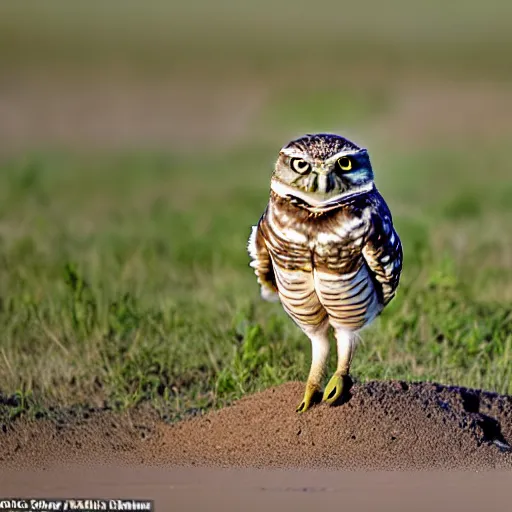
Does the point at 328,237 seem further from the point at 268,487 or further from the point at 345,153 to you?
the point at 268,487

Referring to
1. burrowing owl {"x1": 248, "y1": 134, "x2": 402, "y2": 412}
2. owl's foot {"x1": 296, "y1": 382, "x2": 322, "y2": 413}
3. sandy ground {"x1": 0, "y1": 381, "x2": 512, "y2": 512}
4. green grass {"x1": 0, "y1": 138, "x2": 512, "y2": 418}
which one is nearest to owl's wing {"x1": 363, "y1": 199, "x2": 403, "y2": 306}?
burrowing owl {"x1": 248, "y1": 134, "x2": 402, "y2": 412}

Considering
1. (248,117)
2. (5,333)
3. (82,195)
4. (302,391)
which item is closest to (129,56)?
(248,117)

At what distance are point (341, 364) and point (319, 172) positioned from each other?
3.38 ft

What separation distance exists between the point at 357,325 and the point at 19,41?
2078 centimetres

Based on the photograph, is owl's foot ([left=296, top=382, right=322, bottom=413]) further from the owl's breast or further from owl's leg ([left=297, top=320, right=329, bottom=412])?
the owl's breast

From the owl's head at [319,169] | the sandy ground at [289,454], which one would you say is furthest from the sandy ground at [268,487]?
the owl's head at [319,169]

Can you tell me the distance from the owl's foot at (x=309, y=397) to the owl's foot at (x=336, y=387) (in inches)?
2.3

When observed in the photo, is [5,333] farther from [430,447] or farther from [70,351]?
[430,447]

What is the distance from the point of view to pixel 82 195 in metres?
14.5

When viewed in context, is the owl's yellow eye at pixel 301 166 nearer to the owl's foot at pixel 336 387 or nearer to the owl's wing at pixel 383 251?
the owl's wing at pixel 383 251

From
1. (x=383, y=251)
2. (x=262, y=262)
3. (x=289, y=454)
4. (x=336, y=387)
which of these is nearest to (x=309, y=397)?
(x=336, y=387)

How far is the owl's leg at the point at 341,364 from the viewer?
6.30 meters

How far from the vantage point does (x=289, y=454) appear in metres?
6.46

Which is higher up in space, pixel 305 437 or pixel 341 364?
pixel 341 364
